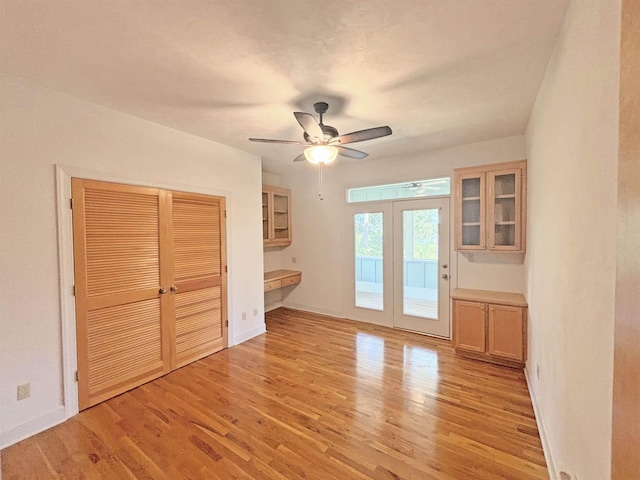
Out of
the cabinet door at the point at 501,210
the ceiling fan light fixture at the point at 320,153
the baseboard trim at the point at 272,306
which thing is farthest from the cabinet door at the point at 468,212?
the baseboard trim at the point at 272,306

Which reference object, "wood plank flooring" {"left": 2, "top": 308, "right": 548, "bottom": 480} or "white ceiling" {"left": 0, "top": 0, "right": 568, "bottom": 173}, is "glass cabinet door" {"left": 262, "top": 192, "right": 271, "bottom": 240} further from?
"wood plank flooring" {"left": 2, "top": 308, "right": 548, "bottom": 480}

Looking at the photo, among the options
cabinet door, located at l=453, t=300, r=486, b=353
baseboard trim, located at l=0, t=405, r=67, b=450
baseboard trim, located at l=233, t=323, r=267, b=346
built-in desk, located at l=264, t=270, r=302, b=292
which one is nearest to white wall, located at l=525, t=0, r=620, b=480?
cabinet door, located at l=453, t=300, r=486, b=353

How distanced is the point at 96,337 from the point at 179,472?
150 centimetres

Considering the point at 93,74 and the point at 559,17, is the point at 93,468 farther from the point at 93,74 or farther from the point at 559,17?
the point at 559,17

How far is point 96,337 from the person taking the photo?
2592 mm

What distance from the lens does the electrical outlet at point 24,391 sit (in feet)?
7.14

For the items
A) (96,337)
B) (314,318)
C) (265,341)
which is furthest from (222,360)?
(314,318)

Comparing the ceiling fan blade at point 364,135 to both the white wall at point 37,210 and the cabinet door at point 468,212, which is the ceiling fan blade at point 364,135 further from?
the white wall at point 37,210

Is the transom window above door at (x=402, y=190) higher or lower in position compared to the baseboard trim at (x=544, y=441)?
higher

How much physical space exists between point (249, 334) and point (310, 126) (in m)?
3.19

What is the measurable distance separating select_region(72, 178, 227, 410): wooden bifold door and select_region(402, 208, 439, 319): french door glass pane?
273 centimetres

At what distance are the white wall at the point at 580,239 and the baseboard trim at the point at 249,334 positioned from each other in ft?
11.2

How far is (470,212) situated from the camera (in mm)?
3650

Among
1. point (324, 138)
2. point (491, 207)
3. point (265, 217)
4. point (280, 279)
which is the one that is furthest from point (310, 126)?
point (280, 279)
